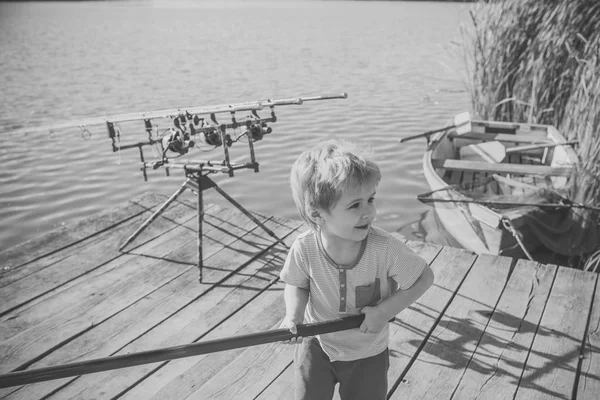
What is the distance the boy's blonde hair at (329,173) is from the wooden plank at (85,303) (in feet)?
6.72

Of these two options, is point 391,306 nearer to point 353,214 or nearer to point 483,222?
point 353,214

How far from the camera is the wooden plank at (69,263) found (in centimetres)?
359

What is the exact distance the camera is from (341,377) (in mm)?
2027

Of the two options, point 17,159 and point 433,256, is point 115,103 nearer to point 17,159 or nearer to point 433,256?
point 17,159

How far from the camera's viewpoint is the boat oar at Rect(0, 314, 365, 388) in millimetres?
1416

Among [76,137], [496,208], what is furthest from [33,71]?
[496,208]

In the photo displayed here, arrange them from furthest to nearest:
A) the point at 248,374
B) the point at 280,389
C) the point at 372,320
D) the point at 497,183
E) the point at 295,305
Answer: the point at 497,183
the point at 248,374
the point at 280,389
the point at 295,305
the point at 372,320

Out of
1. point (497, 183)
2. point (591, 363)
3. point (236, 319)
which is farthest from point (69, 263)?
point (497, 183)

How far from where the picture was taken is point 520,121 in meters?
7.45

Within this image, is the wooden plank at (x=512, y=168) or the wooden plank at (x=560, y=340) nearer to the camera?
the wooden plank at (x=560, y=340)

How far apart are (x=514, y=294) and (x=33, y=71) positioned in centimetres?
Result: 1525

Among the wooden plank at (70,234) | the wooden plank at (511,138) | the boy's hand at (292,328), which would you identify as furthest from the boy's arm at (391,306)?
the wooden plank at (511,138)

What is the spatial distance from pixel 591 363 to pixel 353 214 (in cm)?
185

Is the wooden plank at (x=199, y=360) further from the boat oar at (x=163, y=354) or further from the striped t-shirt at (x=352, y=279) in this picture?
the boat oar at (x=163, y=354)
